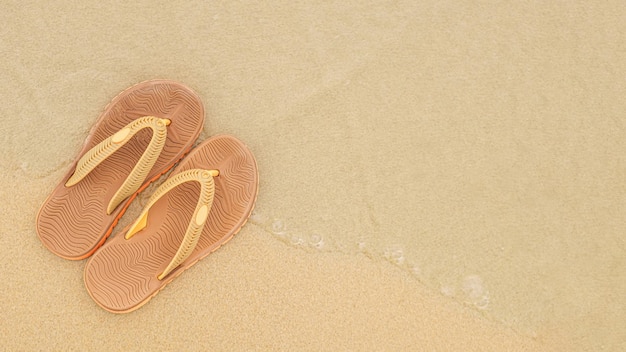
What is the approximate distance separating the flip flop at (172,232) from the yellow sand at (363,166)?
0.07 metres

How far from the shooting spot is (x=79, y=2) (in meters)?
1.36

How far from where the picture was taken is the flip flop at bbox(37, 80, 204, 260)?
1.18m

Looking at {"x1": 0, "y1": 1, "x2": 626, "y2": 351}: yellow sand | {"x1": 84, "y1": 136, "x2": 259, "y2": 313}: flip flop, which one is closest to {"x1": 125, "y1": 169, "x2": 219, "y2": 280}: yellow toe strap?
{"x1": 84, "y1": 136, "x2": 259, "y2": 313}: flip flop

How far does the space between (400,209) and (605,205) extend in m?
0.56

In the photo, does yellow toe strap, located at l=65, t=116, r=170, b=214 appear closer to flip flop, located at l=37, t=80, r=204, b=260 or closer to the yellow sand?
flip flop, located at l=37, t=80, r=204, b=260

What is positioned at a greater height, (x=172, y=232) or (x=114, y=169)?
(x=114, y=169)

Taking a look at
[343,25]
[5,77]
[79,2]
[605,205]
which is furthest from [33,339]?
[605,205]

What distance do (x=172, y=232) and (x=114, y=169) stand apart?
0.23m

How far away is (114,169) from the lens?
1.22 meters

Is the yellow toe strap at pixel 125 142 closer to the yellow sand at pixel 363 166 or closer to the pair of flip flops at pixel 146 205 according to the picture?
the pair of flip flops at pixel 146 205

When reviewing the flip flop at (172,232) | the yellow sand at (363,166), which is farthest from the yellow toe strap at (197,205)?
the yellow sand at (363,166)

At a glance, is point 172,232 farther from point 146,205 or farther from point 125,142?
point 125,142

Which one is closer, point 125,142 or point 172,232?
point 125,142

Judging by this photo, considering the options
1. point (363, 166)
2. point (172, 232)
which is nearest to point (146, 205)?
point (172, 232)
